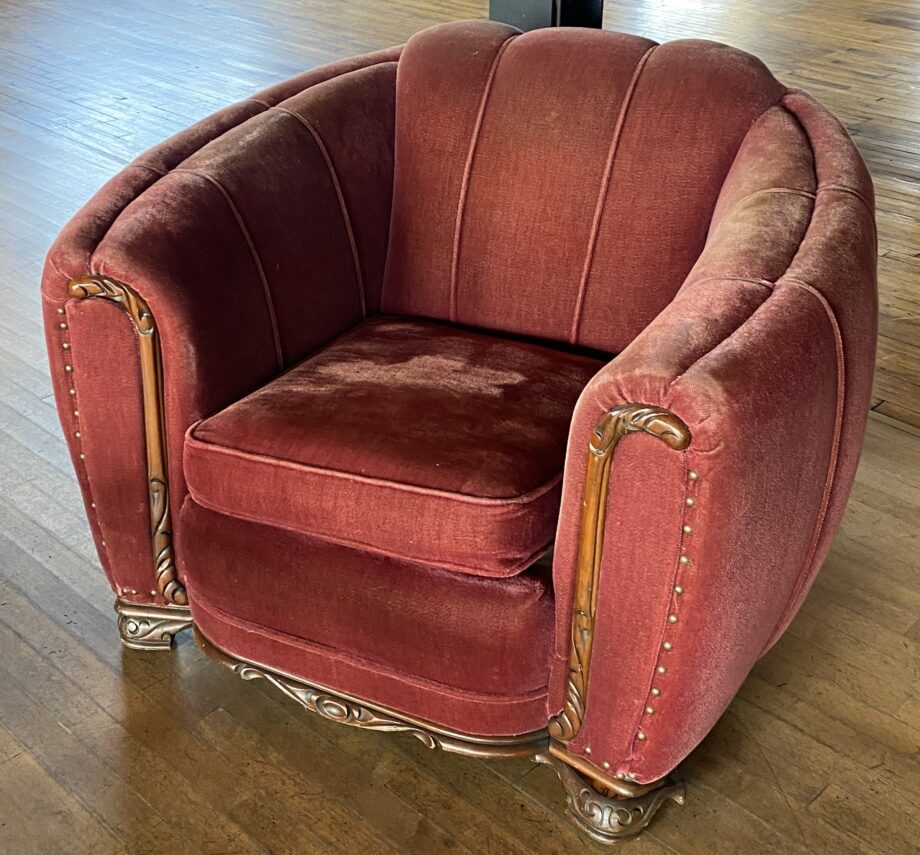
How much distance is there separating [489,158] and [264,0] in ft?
16.9

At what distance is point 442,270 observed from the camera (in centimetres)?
186

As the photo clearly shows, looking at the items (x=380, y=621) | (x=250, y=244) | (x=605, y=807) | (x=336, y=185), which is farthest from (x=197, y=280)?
(x=605, y=807)

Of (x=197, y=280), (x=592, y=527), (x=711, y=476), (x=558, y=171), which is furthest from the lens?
(x=558, y=171)

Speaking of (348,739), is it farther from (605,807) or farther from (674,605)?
(674,605)

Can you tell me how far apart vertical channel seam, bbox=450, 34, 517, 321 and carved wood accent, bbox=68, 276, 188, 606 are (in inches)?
21.2

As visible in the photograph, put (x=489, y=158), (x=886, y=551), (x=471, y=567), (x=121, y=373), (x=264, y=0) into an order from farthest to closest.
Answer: (x=264, y=0) < (x=886, y=551) < (x=489, y=158) < (x=121, y=373) < (x=471, y=567)

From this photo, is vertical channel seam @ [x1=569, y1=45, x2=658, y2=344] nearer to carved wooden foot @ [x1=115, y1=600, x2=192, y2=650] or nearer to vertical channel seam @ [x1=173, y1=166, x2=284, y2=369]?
vertical channel seam @ [x1=173, y1=166, x2=284, y2=369]

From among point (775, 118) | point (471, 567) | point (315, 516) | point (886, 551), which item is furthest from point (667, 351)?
point (886, 551)

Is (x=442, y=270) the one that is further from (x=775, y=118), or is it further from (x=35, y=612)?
(x=35, y=612)

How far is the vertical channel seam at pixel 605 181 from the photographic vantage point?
1.73 meters

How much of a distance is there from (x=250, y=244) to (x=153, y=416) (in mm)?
287

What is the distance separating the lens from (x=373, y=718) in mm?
1541

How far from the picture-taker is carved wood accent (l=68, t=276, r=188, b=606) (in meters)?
1.47

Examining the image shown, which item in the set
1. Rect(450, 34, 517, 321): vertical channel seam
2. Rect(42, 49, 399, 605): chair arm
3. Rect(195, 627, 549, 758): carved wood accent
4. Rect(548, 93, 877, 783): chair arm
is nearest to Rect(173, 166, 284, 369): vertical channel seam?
Rect(42, 49, 399, 605): chair arm
